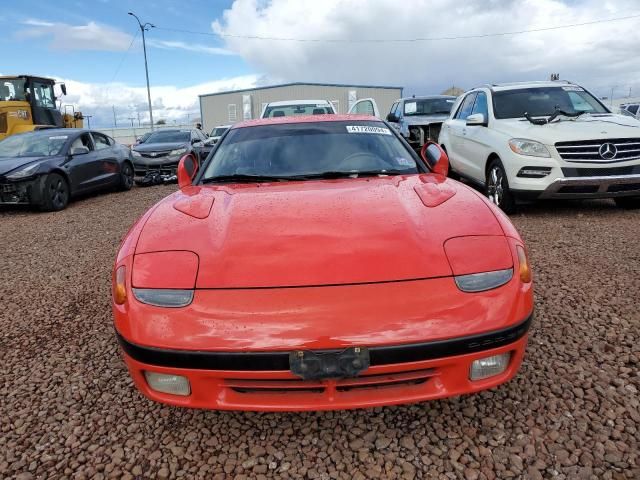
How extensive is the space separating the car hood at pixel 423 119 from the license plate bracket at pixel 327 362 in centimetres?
955

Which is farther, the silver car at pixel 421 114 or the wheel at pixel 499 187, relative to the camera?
the silver car at pixel 421 114

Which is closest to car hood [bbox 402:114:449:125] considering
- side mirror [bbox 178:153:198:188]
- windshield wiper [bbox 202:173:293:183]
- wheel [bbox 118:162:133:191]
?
wheel [bbox 118:162:133:191]

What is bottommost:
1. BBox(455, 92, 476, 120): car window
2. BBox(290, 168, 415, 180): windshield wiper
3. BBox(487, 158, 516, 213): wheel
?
BBox(487, 158, 516, 213): wheel

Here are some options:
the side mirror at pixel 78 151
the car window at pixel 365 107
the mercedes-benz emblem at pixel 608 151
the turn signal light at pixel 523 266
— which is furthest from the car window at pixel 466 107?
the side mirror at pixel 78 151

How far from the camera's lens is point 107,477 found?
1757 millimetres

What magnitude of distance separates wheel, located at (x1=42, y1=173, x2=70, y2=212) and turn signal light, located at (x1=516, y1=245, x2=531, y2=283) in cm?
796

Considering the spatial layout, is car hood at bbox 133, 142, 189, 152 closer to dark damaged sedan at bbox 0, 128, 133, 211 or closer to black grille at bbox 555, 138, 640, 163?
dark damaged sedan at bbox 0, 128, 133, 211

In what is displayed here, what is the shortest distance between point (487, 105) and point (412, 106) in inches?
215

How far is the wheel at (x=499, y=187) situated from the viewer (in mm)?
5677

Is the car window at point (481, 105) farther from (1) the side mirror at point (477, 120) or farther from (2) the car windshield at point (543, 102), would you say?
(1) the side mirror at point (477, 120)

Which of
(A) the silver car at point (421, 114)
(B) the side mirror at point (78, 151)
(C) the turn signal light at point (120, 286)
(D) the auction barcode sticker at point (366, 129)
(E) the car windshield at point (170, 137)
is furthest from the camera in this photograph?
(E) the car windshield at point (170, 137)

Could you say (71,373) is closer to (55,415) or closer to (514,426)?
(55,415)

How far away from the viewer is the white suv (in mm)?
5238

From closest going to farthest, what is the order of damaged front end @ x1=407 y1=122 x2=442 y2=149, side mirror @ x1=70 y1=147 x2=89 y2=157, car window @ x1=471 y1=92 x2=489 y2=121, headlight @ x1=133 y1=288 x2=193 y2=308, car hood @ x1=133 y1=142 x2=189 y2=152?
headlight @ x1=133 y1=288 x2=193 y2=308 → car window @ x1=471 y1=92 x2=489 y2=121 → side mirror @ x1=70 y1=147 x2=89 y2=157 → damaged front end @ x1=407 y1=122 x2=442 y2=149 → car hood @ x1=133 y1=142 x2=189 y2=152
